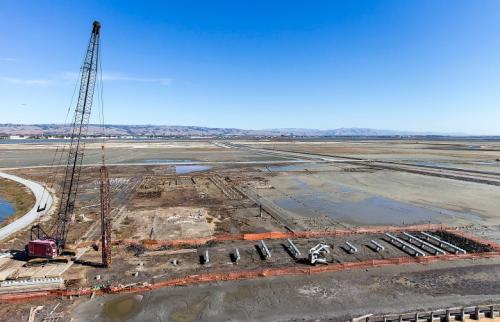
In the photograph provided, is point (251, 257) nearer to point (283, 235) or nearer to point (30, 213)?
point (283, 235)

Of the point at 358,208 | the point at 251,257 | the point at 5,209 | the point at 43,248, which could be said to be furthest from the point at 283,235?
the point at 5,209

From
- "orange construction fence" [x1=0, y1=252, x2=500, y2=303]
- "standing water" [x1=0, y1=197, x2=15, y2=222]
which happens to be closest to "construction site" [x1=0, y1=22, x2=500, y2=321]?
"orange construction fence" [x1=0, y1=252, x2=500, y2=303]

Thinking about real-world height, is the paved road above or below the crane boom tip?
below

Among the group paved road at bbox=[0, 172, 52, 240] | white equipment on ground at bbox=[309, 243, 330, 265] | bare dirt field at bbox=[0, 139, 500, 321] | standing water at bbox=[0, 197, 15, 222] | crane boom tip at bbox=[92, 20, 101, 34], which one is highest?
crane boom tip at bbox=[92, 20, 101, 34]

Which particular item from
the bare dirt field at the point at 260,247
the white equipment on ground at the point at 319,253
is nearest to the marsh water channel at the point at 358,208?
the bare dirt field at the point at 260,247

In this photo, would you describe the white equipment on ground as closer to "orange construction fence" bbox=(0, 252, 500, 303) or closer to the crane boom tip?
"orange construction fence" bbox=(0, 252, 500, 303)

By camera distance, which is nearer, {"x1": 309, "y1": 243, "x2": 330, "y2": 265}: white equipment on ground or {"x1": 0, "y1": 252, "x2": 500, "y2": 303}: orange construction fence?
{"x1": 0, "y1": 252, "x2": 500, "y2": 303}: orange construction fence

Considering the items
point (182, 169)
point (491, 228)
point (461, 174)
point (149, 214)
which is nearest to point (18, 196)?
point (149, 214)

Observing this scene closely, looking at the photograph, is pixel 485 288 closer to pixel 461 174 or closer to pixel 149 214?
pixel 149 214

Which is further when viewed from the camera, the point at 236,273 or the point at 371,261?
the point at 371,261

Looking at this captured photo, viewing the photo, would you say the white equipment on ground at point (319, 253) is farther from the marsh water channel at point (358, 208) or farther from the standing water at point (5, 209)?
the standing water at point (5, 209)

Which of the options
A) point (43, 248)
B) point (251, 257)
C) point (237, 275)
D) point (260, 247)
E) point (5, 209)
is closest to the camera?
point (237, 275)
